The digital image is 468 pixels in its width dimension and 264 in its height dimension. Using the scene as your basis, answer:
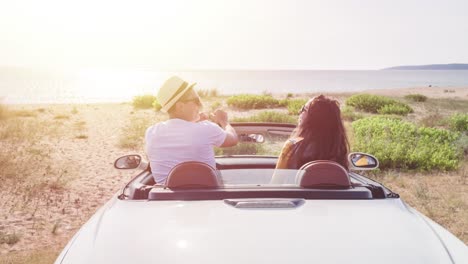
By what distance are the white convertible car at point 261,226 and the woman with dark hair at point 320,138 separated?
31.3 inches

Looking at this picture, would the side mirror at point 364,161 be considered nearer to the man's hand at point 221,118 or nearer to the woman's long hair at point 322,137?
the woman's long hair at point 322,137

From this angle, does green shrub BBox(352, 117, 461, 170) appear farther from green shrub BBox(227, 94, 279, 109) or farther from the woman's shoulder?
green shrub BBox(227, 94, 279, 109)

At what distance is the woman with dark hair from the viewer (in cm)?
392

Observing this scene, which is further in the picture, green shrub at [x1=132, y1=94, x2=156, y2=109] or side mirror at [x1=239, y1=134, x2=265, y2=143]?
green shrub at [x1=132, y1=94, x2=156, y2=109]

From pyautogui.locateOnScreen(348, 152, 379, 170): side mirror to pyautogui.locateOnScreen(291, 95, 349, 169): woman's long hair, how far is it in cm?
6

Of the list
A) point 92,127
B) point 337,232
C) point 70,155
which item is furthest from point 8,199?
point 92,127

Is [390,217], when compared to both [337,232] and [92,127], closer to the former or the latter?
A: [337,232]

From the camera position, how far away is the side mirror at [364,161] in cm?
380

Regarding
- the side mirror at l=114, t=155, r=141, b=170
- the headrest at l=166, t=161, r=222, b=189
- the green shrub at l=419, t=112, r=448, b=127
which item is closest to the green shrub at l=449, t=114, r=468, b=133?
the green shrub at l=419, t=112, r=448, b=127

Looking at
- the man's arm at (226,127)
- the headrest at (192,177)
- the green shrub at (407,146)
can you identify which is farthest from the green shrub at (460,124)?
the headrest at (192,177)

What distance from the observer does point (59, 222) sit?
6.94 m

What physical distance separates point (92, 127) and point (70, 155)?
6822 millimetres

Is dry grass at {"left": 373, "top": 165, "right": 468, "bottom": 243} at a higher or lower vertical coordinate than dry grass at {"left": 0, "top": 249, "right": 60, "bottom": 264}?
lower

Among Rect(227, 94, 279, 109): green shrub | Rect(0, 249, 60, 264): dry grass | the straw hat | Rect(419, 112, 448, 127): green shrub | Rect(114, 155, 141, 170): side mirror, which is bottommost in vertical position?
Rect(227, 94, 279, 109): green shrub
